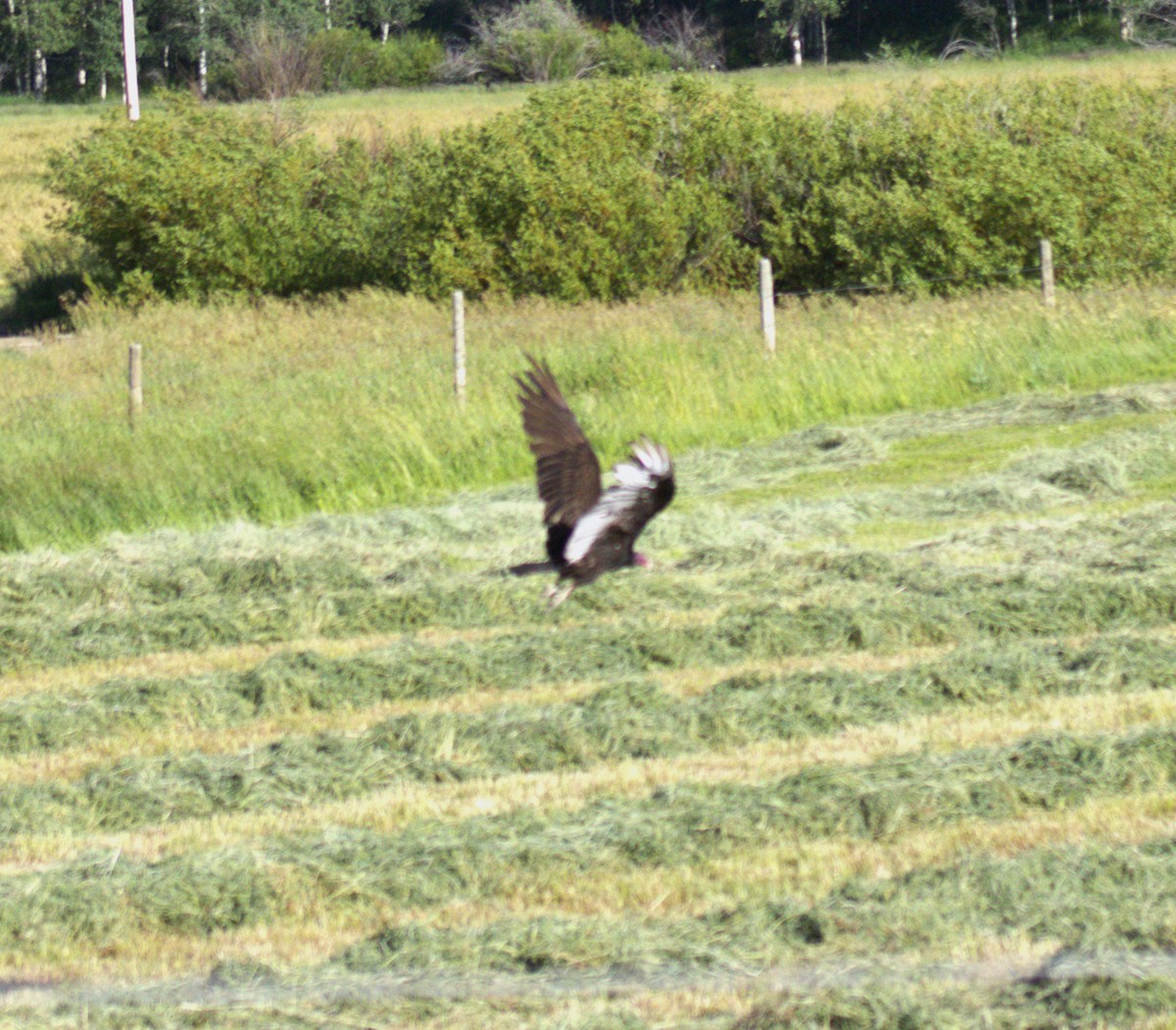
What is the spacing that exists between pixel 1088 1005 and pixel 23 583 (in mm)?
7553

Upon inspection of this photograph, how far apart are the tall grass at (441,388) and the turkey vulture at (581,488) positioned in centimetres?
640

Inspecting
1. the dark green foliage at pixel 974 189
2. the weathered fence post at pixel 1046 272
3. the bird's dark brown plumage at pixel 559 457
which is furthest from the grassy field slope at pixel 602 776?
the dark green foliage at pixel 974 189

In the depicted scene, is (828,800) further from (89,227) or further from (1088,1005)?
(89,227)

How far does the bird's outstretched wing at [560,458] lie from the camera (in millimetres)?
6969

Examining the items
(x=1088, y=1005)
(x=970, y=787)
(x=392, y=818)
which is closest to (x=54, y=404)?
(x=392, y=818)

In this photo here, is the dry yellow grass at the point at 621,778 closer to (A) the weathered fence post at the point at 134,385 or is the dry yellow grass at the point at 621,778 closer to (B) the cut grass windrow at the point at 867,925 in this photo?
(B) the cut grass windrow at the point at 867,925

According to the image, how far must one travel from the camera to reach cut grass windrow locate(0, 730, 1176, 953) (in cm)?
547

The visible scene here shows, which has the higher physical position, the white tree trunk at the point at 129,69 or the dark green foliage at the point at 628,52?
the dark green foliage at the point at 628,52

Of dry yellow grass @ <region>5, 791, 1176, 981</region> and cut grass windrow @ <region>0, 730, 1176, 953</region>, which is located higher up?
Answer: cut grass windrow @ <region>0, 730, 1176, 953</region>

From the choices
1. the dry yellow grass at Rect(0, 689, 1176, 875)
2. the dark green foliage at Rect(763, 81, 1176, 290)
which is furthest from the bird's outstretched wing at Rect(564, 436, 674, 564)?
the dark green foliage at Rect(763, 81, 1176, 290)

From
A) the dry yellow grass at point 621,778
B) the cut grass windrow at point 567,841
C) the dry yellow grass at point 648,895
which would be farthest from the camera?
the dry yellow grass at point 621,778

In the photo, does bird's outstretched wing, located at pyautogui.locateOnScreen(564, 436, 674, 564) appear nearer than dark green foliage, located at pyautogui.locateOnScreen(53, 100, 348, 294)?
Yes

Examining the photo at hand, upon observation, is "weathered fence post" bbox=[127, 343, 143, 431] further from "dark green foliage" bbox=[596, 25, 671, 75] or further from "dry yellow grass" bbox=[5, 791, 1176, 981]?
"dark green foliage" bbox=[596, 25, 671, 75]

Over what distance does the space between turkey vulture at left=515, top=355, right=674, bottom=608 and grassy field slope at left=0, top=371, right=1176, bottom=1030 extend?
0.74 meters
